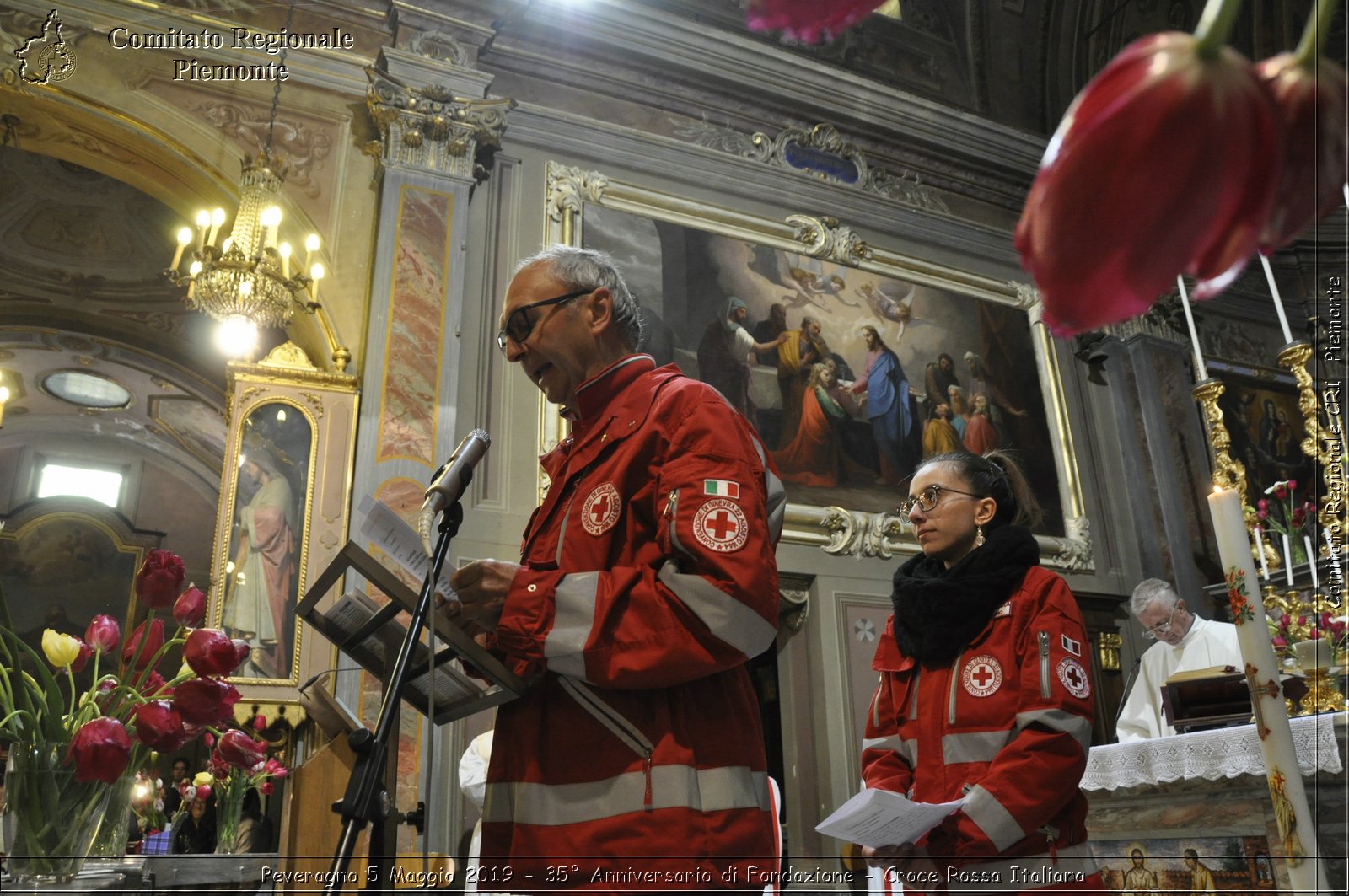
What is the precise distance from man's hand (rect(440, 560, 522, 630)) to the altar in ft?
8.23

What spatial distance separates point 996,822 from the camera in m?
2.04

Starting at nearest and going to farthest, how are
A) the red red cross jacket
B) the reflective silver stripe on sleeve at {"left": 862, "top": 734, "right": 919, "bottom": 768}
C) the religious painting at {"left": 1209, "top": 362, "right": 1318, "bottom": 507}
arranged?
1. the red red cross jacket
2. the reflective silver stripe on sleeve at {"left": 862, "top": 734, "right": 919, "bottom": 768}
3. the religious painting at {"left": 1209, "top": 362, "right": 1318, "bottom": 507}

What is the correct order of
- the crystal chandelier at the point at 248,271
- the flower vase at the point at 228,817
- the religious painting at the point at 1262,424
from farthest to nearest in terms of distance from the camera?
1. the religious painting at the point at 1262,424
2. the crystal chandelier at the point at 248,271
3. the flower vase at the point at 228,817

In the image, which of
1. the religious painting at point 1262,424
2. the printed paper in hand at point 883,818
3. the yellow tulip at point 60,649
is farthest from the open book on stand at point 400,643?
the religious painting at point 1262,424

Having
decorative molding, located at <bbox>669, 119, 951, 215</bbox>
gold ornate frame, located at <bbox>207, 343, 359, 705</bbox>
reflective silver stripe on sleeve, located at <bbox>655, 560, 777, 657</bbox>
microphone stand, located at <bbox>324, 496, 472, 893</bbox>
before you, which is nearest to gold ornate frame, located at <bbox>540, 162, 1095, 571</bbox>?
decorative molding, located at <bbox>669, 119, 951, 215</bbox>

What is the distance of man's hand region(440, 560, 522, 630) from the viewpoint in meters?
1.69

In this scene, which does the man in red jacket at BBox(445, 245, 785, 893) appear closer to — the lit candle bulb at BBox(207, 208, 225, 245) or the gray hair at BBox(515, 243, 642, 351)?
the gray hair at BBox(515, 243, 642, 351)

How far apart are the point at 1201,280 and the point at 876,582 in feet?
25.5

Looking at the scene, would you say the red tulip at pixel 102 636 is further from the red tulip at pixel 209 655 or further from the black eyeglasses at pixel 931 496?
the black eyeglasses at pixel 931 496

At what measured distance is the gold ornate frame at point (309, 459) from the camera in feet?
19.2

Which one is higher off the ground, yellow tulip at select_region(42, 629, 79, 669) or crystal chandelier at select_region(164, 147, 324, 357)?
crystal chandelier at select_region(164, 147, 324, 357)

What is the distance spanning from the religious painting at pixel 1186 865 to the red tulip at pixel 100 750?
3.03 m

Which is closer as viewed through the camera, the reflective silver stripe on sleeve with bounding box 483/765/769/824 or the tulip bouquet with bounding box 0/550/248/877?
the reflective silver stripe on sleeve with bounding box 483/765/769/824

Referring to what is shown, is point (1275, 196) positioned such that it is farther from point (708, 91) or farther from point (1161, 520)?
point (1161, 520)
